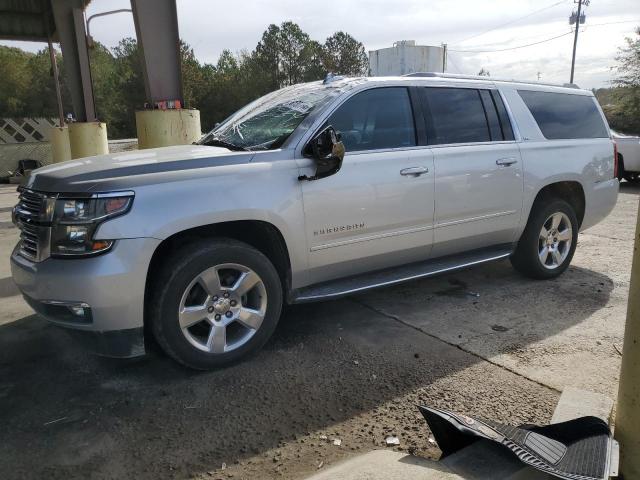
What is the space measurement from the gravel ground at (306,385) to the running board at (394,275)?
39 centimetres

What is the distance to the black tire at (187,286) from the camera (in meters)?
3.13

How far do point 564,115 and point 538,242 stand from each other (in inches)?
53.0

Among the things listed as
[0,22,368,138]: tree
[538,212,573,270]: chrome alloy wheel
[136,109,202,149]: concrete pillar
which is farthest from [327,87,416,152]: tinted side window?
[0,22,368,138]: tree

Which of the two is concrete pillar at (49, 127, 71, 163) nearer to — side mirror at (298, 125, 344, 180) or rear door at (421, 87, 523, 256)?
rear door at (421, 87, 523, 256)

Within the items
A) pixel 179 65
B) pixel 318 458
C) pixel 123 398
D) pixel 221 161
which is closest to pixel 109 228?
pixel 221 161

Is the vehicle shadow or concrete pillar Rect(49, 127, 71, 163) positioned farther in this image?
concrete pillar Rect(49, 127, 71, 163)

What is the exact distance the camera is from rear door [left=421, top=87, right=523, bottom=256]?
4285 mm

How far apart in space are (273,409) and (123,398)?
0.93 m

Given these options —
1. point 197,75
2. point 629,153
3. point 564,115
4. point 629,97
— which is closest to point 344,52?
point 197,75

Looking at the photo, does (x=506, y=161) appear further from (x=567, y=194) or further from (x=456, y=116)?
(x=567, y=194)

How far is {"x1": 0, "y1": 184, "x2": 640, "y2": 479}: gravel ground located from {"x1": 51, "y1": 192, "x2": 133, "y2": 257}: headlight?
37.3 inches

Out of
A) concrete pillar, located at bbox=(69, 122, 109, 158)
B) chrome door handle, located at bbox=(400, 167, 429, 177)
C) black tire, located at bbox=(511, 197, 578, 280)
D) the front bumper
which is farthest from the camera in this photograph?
concrete pillar, located at bbox=(69, 122, 109, 158)

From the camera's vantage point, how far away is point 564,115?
5262mm

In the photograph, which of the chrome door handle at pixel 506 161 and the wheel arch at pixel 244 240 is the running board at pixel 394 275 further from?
the chrome door handle at pixel 506 161
